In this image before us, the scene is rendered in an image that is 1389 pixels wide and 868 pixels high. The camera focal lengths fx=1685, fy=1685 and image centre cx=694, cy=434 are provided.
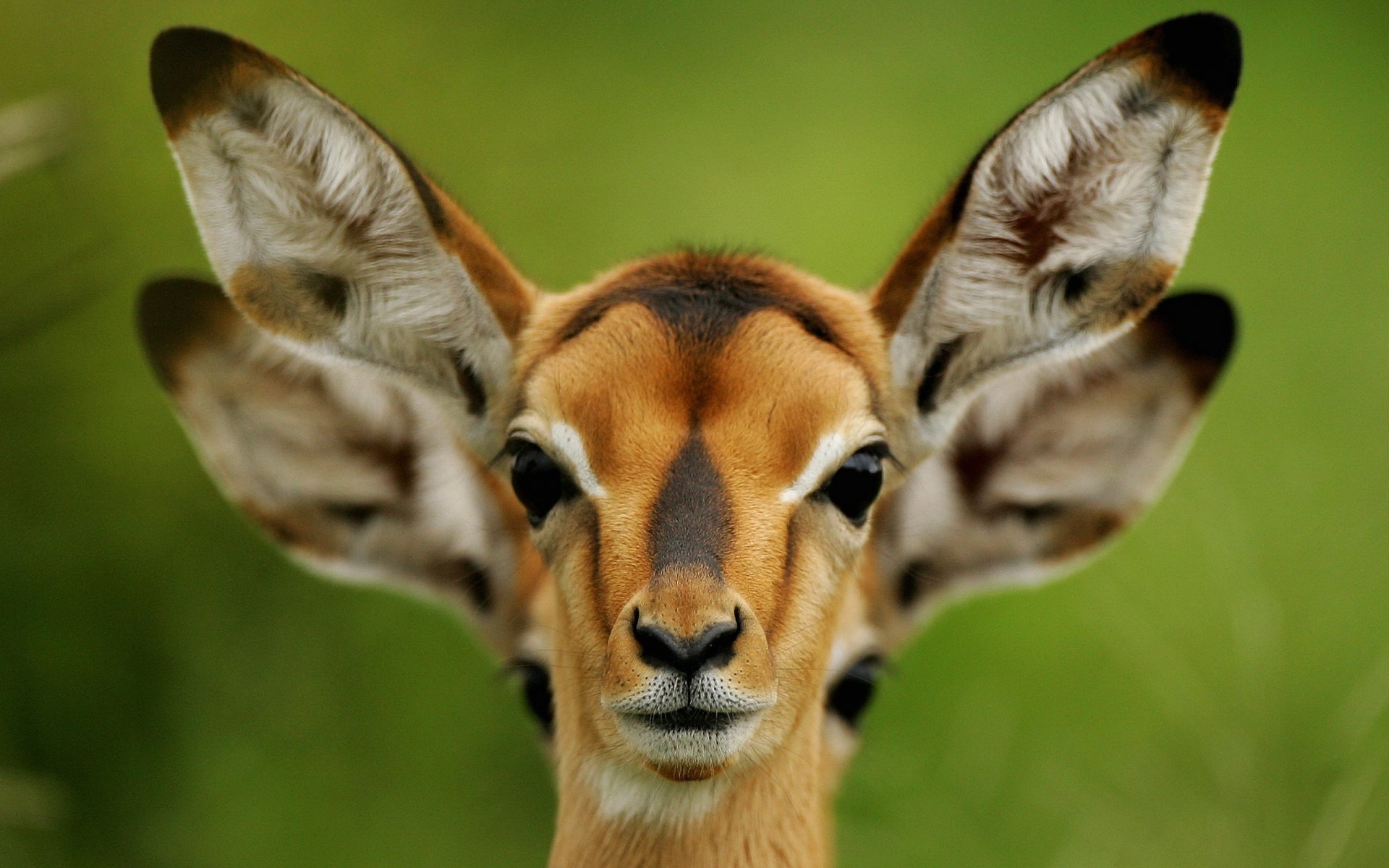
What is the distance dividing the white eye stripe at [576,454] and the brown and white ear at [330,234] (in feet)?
1.12

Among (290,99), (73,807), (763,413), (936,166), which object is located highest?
(290,99)

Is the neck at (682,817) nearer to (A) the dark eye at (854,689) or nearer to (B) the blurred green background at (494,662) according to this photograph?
(A) the dark eye at (854,689)

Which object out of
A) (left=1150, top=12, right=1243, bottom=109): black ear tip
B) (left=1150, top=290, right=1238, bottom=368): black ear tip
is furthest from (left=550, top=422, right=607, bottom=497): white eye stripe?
(left=1150, top=290, right=1238, bottom=368): black ear tip

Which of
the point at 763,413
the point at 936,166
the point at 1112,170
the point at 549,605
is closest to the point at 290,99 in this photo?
the point at 763,413

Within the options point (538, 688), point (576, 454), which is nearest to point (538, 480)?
point (576, 454)

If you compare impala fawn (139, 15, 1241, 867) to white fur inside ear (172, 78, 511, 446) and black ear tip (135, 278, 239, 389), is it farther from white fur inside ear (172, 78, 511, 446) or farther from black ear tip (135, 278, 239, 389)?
black ear tip (135, 278, 239, 389)

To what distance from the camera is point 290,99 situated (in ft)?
9.44

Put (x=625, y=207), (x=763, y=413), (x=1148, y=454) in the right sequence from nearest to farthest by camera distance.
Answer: (x=763, y=413) < (x=1148, y=454) < (x=625, y=207)

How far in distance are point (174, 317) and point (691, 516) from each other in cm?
168

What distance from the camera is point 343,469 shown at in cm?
406

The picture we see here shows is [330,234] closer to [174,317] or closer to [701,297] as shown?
[701,297]

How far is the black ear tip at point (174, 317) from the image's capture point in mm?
3785

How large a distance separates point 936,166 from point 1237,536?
2.73m

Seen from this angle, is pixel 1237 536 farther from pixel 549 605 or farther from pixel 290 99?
pixel 290 99
